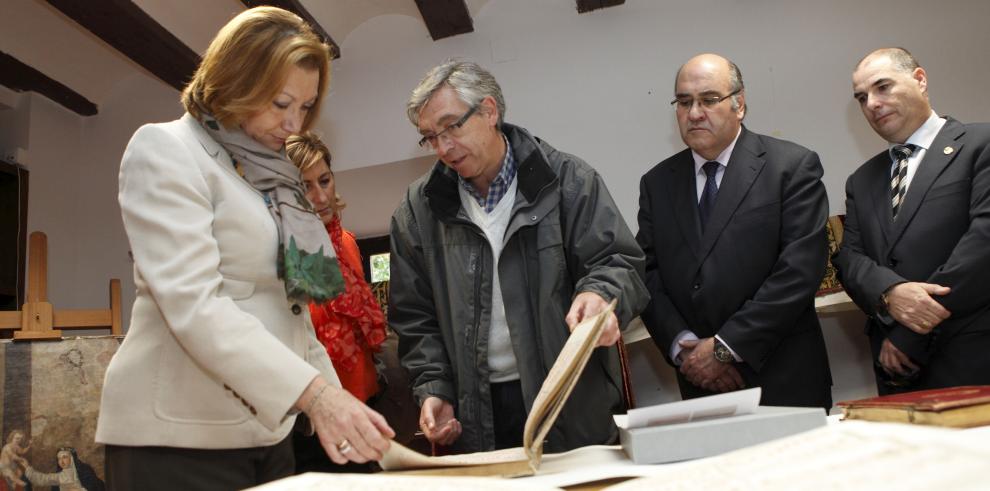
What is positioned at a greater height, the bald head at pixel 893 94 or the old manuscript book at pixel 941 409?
the bald head at pixel 893 94

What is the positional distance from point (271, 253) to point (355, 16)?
3103mm

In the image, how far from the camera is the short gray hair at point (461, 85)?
199 centimetres

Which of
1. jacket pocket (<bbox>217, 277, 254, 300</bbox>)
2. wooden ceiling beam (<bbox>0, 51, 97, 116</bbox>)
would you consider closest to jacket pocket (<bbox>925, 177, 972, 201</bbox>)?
jacket pocket (<bbox>217, 277, 254, 300</bbox>)

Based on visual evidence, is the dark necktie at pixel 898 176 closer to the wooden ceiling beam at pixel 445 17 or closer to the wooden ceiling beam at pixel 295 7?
the wooden ceiling beam at pixel 445 17

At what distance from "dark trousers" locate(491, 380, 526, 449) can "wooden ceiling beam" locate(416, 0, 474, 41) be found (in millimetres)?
2495

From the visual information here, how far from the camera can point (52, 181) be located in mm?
4391

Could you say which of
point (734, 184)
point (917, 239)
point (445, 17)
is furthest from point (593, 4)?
point (917, 239)

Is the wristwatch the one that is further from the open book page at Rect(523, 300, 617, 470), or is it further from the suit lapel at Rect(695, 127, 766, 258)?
the open book page at Rect(523, 300, 617, 470)

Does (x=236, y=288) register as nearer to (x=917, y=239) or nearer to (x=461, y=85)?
(x=461, y=85)

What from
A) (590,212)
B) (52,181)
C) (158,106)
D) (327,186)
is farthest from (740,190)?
(52,181)

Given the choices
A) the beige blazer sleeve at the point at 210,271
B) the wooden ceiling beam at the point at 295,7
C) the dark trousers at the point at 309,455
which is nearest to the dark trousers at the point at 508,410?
the dark trousers at the point at 309,455

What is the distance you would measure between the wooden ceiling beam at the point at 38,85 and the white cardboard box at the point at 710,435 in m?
4.31

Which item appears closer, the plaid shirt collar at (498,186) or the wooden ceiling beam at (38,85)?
the plaid shirt collar at (498,186)

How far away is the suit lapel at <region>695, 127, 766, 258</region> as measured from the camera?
2381mm
